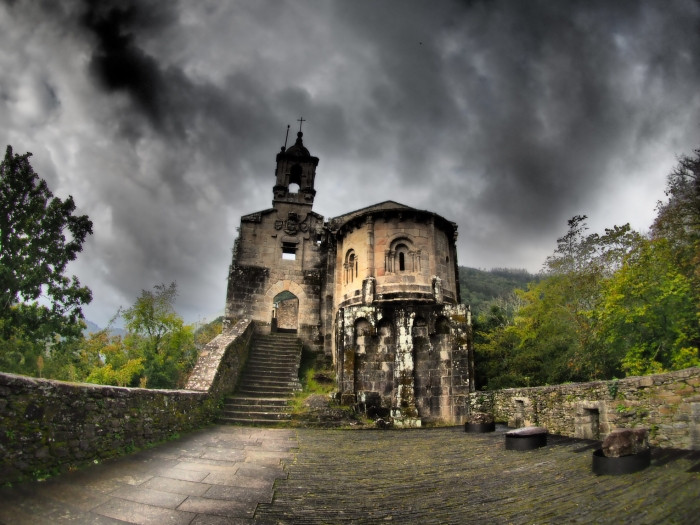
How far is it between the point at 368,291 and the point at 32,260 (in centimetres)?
1885

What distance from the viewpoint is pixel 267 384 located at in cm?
1465

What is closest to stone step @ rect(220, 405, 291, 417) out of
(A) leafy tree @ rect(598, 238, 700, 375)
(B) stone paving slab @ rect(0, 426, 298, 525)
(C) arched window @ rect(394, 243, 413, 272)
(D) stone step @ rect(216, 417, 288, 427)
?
(D) stone step @ rect(216, 417, 288, 427)

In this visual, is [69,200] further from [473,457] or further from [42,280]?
[473,457]

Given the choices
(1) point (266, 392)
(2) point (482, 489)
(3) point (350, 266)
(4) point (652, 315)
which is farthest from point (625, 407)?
(3) point (350, 266)

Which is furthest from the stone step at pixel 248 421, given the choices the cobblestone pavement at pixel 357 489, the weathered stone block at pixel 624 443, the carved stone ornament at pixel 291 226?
the carved stone ornament at pixel 291 226

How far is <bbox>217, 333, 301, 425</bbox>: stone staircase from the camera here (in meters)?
11.9

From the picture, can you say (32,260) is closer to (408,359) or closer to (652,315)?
(408,359)

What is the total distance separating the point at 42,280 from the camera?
20.5 meters

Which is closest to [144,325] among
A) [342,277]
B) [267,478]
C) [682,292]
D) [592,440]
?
[342,277]

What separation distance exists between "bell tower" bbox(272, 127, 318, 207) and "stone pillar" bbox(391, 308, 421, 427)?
36.2 feet

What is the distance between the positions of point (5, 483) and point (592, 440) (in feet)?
33.5

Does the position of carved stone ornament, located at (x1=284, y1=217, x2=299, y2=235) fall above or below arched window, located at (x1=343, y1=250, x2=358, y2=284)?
above

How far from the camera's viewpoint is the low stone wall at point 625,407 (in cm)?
598

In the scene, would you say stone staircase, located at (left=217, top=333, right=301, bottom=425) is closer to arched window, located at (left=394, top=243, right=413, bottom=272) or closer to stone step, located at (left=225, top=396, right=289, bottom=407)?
stone step, located at (left=225, top=396, right=289, bottom=407)
